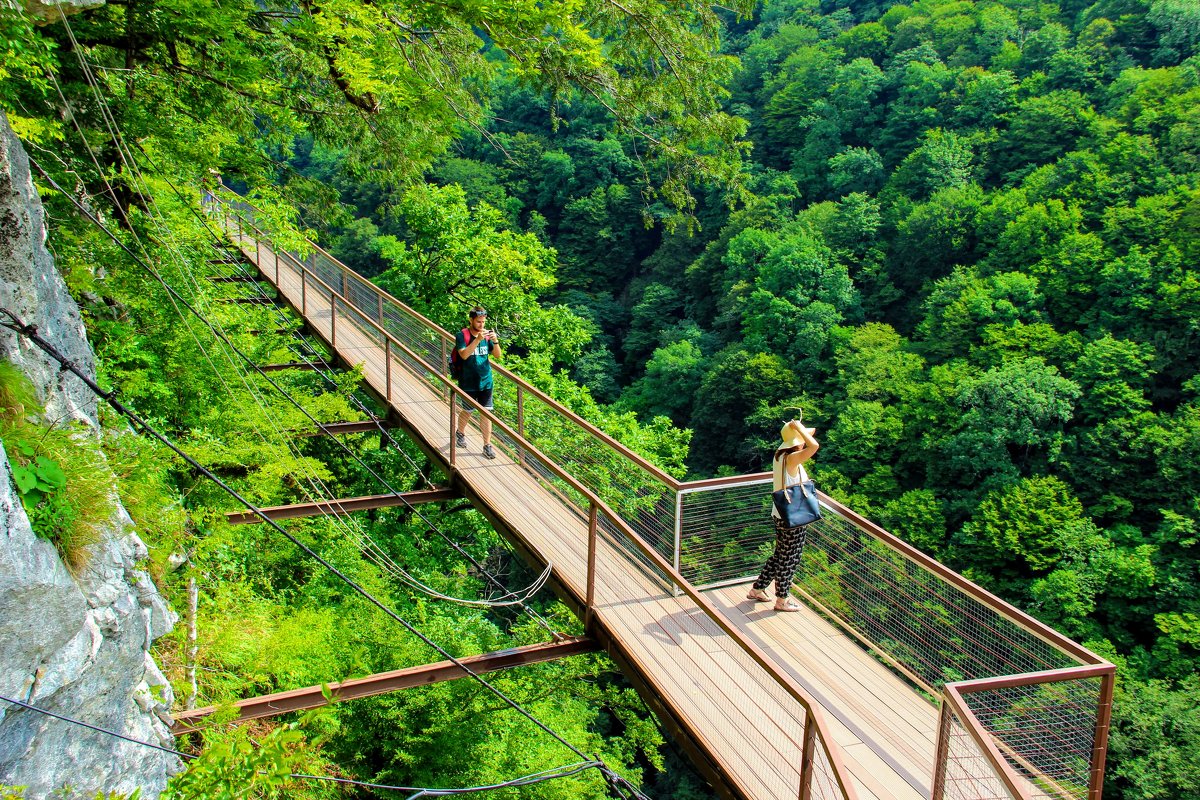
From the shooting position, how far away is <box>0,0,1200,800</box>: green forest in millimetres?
7754

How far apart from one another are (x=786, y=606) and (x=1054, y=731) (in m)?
1.90

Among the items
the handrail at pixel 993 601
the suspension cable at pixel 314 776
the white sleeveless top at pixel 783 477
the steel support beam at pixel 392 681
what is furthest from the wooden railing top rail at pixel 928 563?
the suspension cable at pixel 314 776

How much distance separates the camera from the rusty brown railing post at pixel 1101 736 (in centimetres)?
372

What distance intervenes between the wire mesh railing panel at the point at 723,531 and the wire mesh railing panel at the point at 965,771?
2337 mm

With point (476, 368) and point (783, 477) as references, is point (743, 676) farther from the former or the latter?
point (476, 368)

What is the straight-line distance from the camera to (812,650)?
5.15m

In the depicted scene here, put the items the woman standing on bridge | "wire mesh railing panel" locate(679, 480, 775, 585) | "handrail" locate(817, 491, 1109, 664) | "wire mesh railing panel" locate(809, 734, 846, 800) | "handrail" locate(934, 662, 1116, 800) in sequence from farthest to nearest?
A: "wire mesh railing panel" locate(679, 480, 775, 585) → the woman standing on bridge → "handrail" locate(817, 491, 1109, 664) → "wire mesh railing panel" locate(809, 734, 846, 800) → "handrail" locate(934, 662, 1116, 800)

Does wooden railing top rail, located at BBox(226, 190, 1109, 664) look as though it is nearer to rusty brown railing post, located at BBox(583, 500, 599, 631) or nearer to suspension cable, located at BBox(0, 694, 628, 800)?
rusty brown railing post, located at BBox(583, 500, 599, 631)

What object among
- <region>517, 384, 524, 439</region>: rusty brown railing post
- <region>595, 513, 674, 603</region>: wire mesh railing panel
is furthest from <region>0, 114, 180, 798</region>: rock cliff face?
<region>517, 384, 524, 439</region>: rusty brown railing post

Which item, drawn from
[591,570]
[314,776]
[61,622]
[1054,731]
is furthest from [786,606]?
[61,622]

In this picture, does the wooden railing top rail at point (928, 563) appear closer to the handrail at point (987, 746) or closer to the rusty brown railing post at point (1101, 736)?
the rusty brown railing post at point (1101, 736)

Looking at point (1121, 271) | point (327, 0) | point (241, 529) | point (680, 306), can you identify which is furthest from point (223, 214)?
point (680, 306)

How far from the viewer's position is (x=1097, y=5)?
64.6 meters

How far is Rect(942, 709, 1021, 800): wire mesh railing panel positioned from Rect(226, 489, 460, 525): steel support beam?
4884 millimetres
